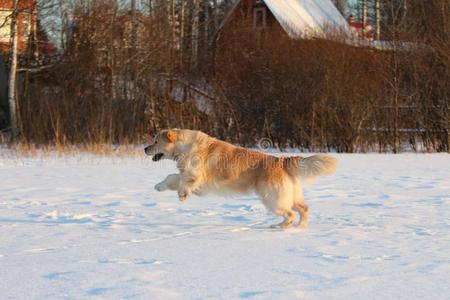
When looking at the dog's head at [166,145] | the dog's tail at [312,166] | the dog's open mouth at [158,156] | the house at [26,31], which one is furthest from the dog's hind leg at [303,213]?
the house at [26,31]

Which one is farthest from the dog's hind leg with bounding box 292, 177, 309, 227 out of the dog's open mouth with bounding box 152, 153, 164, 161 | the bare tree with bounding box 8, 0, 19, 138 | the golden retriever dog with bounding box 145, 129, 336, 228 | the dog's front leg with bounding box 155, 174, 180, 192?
the bare tree with bounding box 8, 0, 19, 138

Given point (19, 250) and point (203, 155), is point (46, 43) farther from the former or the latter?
point (19, 250)

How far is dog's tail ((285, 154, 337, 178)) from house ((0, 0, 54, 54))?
14.8 metres

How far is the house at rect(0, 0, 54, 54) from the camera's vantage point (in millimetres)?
19594

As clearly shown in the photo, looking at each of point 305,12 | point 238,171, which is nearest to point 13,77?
point 238,171

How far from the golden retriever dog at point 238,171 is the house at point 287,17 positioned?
13036 millimetres

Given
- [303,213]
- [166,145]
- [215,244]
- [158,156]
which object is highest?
[166,145]

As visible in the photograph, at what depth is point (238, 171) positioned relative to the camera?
691cm

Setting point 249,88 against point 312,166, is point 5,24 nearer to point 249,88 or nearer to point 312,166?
point 249,88

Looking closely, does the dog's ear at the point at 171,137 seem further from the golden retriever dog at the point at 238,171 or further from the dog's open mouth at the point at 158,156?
the dog's open mouth at the point at 158,156

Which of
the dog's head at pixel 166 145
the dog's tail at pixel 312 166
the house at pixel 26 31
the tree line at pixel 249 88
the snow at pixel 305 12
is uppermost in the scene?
the snow at pixel 305 12

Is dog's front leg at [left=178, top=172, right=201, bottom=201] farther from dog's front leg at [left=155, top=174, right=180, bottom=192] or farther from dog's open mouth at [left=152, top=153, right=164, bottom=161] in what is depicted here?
dog's open mouth at [left=152, top=153, right=164, bottom=161]

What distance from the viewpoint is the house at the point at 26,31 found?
19.6m

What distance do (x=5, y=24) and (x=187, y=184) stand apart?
14332 millimetres
